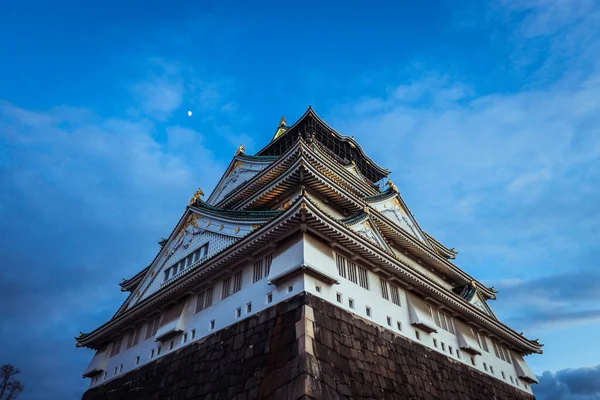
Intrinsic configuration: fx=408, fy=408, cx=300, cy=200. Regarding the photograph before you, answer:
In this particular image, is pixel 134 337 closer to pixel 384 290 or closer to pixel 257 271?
pixel 257 271

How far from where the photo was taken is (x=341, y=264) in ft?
53.6

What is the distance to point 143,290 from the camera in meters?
23.0

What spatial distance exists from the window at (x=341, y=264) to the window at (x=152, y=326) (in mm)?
9946

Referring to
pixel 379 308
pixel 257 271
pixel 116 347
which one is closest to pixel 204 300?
pixel 257 271

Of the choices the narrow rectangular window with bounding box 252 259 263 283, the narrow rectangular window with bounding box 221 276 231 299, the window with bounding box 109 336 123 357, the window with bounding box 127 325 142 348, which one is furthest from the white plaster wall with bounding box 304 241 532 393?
the window with bounding box 109 336 123 357

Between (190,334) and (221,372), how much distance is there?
3476 mm

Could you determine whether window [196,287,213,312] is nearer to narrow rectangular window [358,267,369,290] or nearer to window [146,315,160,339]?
window [146,315,160,339]

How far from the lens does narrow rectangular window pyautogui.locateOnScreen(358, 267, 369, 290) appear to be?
16900mm

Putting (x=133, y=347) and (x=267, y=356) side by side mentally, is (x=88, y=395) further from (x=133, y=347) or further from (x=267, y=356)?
(x=267, y=356)

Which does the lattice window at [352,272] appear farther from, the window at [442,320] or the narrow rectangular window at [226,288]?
the window at [442,320]

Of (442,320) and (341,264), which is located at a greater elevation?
(341,264)

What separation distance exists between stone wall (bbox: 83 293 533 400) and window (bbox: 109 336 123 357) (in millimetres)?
3877

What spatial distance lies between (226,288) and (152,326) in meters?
5.80

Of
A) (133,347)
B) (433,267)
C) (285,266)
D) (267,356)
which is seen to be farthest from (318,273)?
(433,267)
